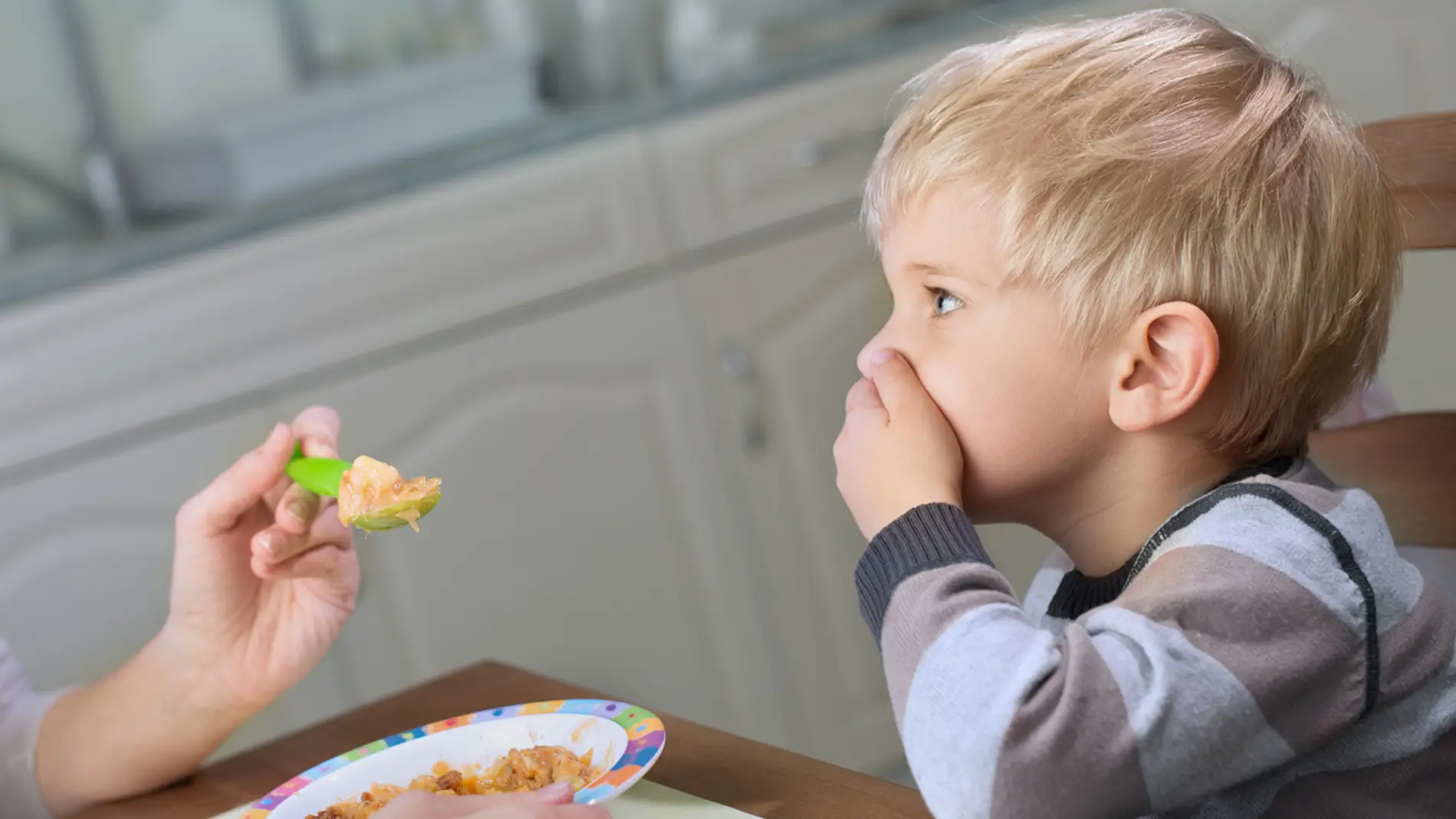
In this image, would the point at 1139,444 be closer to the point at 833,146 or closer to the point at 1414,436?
the point at 1414,436

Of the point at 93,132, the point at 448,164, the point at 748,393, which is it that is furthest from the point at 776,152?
the point at 93,132

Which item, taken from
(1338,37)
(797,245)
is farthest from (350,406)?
(1338,37)

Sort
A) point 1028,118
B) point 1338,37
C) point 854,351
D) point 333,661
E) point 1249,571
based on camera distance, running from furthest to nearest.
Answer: point 1338,37, point 854,351, point 333,661, point 1028,118, point 1249,571

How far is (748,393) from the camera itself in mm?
2141

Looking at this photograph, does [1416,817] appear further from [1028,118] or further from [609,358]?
[609,358]

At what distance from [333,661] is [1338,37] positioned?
5.61ft

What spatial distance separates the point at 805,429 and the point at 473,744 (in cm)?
133

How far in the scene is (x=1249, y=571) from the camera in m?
0.76

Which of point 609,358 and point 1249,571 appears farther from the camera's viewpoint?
point 609,358

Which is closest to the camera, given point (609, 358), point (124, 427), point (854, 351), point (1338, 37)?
point (124, 427)

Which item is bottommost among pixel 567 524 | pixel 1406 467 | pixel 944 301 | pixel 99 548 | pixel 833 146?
pixel 567 524

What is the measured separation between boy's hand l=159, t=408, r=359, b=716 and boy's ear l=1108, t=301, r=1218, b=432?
49 centimetres

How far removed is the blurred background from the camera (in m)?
1.79

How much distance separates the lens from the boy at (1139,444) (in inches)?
28.9
